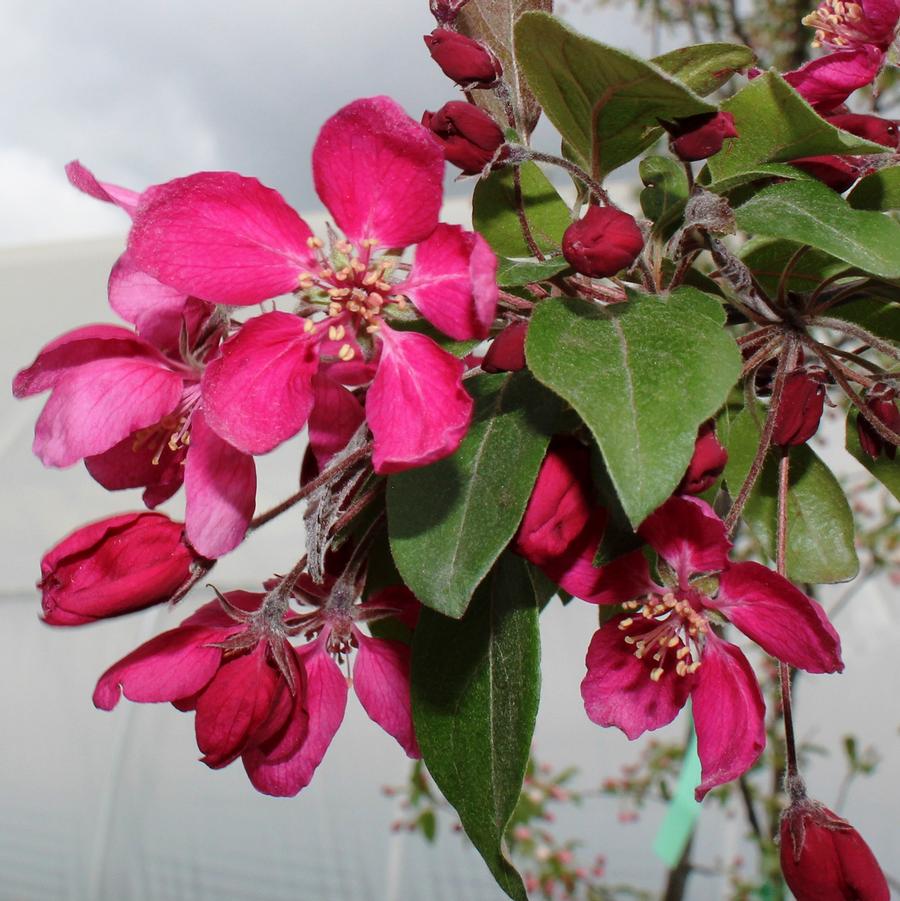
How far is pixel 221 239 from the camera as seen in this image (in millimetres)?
465

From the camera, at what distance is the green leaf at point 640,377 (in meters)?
0.36

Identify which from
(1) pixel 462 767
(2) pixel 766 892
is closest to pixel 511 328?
(1) pixel 462 767

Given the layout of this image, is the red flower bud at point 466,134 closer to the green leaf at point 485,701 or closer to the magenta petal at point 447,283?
the magenta petal at point 447,283

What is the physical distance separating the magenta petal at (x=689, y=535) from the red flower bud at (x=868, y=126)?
268mm

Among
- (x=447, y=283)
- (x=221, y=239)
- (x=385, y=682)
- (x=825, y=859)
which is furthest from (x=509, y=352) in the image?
(x=825, y=859)

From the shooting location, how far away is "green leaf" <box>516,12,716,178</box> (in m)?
0.45

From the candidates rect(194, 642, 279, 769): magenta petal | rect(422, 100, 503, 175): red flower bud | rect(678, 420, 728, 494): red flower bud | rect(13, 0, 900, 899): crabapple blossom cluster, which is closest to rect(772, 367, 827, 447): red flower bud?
rect(13, 0, 900, 899): crabapple blossom cluster

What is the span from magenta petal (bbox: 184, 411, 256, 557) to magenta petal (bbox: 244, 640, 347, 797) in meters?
0.11

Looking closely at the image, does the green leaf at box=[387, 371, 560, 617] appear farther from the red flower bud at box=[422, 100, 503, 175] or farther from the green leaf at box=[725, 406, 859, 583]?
the green leaf at box=[725, 406, 859, 583]

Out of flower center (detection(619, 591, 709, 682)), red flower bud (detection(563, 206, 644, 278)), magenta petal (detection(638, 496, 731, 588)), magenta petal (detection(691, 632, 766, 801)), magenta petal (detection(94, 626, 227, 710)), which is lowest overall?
magenta petal (detection(691, 632, 766, 801))

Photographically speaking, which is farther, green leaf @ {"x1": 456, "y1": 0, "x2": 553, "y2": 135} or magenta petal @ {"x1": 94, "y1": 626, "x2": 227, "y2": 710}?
green leaf @ {"x1": 456, "y1": 0, "x2": 553, "y2": 135}

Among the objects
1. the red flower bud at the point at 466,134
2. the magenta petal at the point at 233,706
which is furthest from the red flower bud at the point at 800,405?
the magenta petal at the point at 233,706

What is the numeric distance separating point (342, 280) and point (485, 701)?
24 centimetres

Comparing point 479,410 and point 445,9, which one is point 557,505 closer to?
point 479,410
